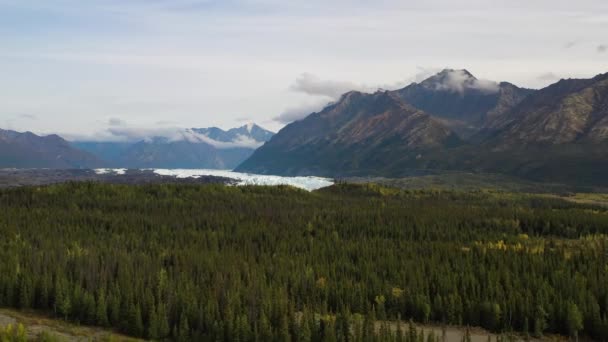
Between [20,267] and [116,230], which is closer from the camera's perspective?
[20,267]

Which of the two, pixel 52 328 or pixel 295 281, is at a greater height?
pixel 295 281

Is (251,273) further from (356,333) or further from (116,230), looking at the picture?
(116,230)

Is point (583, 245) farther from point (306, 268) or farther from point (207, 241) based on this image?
point (207, 241)

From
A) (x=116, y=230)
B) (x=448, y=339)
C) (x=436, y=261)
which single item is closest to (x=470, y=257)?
(x=436, y=261)

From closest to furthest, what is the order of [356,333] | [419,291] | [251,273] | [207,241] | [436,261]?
[356,333]
[419,291]
[251,273]
[436,261]
[207,241]

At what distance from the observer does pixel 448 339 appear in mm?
84875

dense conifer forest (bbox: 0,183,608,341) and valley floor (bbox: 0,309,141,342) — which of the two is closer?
valley floor (bbox: 0,309,141,342)

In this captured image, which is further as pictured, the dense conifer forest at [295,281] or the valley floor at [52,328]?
the dense conifer forest at [295,281]

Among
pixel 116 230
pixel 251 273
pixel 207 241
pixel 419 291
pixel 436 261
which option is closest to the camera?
pixel 419 291

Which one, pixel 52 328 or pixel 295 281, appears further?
pixel 295 281

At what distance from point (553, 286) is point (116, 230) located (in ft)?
402

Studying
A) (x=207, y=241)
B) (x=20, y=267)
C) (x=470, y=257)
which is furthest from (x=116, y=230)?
(x=470, y=257)

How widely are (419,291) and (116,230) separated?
104622 mm

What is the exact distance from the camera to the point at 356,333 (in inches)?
2908
